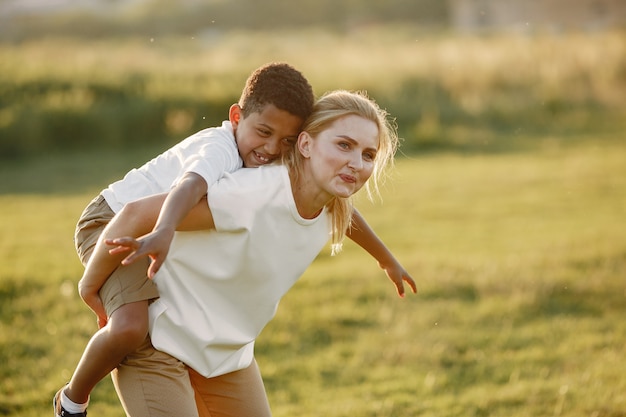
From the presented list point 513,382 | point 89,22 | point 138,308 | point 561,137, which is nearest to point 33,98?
point 561,137

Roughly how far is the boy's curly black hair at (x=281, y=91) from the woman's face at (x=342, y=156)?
20 cm

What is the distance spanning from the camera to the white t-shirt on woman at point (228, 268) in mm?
3070

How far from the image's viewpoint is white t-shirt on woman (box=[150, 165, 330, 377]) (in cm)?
307

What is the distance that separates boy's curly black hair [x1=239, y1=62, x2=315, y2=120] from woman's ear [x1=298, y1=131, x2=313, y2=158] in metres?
0.12

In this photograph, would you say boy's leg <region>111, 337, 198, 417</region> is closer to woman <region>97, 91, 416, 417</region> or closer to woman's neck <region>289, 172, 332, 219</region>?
woman <region>97, 91, 416, 417</region>

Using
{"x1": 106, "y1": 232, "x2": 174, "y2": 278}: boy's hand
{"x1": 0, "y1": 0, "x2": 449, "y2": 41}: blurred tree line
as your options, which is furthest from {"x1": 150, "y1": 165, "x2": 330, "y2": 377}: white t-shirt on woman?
{"x1": 0, "y1": 0, "x2": 449, "y2": 41}: blurred tree line

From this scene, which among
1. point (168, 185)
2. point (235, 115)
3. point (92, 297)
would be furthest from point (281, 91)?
point (92, 297)

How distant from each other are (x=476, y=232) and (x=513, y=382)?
177 inches

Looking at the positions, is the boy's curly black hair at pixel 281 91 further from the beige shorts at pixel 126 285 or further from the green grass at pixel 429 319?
the green grass at pixel 429 319

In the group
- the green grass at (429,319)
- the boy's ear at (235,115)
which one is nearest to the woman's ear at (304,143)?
the boy's ear at (235,115)

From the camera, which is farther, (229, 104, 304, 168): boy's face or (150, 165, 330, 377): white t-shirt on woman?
(229, 104, 304, 168): boy's face

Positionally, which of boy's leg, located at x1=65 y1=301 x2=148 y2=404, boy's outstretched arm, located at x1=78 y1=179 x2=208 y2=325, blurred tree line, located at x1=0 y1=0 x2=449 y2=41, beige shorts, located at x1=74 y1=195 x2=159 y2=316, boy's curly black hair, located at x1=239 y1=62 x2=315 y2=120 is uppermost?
boy's curly black hair, located at x1=239 y1=62 x2=315 y2=120

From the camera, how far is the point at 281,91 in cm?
339

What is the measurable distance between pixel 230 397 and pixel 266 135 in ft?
3.38
